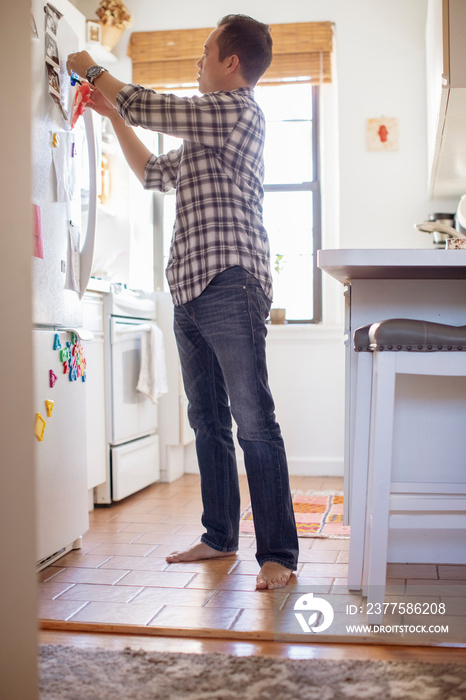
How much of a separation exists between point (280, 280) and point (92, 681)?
3.05 metres

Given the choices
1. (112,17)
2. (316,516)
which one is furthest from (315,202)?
(316,516)

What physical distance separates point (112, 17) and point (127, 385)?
2014 mm

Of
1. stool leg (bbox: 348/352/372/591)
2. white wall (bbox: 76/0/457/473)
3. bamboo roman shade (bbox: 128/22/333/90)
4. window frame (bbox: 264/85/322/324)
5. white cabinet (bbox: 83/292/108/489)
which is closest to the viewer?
stool leg (bbox: 348/352/372/591)

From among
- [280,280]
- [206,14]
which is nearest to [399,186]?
[280,280]

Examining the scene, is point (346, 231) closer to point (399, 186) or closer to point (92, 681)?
point (399, 186)

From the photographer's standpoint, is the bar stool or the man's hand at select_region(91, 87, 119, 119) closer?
the bar stool

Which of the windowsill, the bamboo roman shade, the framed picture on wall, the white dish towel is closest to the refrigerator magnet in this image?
the white dish towel

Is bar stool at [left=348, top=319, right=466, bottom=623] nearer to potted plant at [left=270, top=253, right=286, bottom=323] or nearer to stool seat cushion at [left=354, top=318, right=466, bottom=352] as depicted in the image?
stool seat cushion at [left=354, top=318, right=466, bottom=352]

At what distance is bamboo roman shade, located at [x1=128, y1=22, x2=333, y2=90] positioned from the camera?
13.1ft

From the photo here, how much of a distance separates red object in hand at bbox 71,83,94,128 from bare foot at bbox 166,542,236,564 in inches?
52.6

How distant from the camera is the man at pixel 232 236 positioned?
76.6 inches

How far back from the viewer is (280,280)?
13.9 feet

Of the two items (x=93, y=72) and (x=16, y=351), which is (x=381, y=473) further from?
(x=93, y=72)

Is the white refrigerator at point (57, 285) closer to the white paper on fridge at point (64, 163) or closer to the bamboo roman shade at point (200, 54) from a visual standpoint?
the white paper on fridge at point (64, 163)
